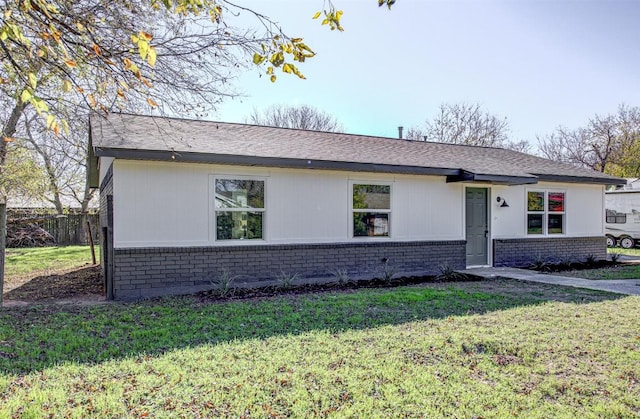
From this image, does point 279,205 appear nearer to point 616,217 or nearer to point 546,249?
point 546,249

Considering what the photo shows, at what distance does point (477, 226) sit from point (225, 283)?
6890mm

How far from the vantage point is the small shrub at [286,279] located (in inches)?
328

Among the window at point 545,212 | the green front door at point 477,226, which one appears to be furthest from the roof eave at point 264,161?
the window at point 545,212

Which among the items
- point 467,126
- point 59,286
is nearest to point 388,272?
point 59,286

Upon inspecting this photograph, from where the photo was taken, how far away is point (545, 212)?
12.2 m

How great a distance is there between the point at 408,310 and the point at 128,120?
7.20 metres

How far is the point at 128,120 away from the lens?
9.45 metres

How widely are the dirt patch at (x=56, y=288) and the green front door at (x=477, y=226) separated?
8.63 metres

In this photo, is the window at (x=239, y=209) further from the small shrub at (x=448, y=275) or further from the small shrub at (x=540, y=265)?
the small shrub at (x=540, y=265)

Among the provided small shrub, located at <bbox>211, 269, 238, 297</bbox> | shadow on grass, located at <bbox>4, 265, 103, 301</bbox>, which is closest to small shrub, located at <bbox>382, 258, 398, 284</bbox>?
small shrub, located at <bbox>211, 269, 238, 297</bbox>

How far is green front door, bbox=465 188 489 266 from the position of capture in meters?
11.2

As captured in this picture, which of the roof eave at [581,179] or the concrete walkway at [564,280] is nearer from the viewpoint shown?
the concrete walkway at [564,280]

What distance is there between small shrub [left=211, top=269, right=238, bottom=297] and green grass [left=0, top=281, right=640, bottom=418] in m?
0.95

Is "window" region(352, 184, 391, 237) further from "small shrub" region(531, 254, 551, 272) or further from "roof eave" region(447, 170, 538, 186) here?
"small shrub" region(531, 254, 551, 272)
